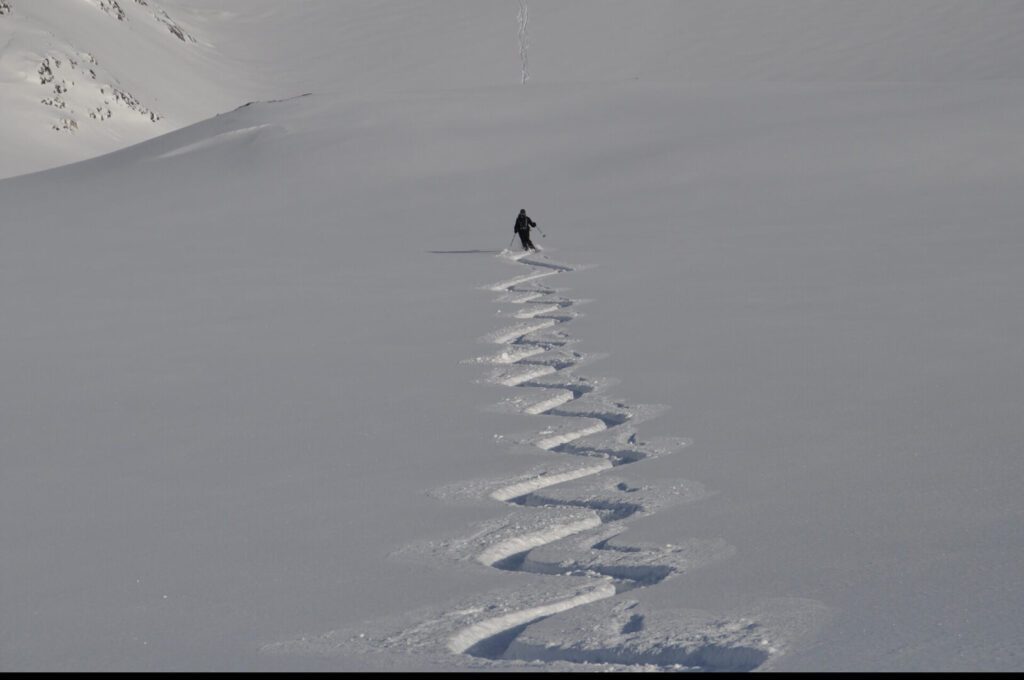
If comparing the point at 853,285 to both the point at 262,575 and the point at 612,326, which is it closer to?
the point at 612,326

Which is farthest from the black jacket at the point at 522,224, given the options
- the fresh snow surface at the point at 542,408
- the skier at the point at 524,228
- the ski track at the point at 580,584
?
the ski track at the point at 580,584

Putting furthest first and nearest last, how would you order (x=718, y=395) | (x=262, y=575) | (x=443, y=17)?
(x=443, y=17) → (x=718, y=395) → (x=262, y=575)

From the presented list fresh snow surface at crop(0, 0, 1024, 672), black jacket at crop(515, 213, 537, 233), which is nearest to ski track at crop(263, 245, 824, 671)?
fresh snow surface at crop(0, 0, 1024, 672)

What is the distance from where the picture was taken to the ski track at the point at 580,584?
303cm

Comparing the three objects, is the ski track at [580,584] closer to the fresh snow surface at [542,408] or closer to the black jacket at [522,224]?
the fresh snow surface at [542,408]

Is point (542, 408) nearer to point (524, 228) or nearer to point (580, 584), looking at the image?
point (580, 584)

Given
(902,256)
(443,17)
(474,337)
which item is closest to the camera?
(474,337)

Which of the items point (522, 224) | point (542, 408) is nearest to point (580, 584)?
point (542, 408)

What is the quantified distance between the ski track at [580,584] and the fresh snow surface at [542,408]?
13 mm

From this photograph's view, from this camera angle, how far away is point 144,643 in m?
3.14

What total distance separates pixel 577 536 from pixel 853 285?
20.3ft

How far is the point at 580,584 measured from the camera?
3496 mm

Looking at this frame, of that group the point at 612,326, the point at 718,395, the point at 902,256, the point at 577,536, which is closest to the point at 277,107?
the point at 902,256

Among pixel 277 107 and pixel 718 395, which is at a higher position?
pixel 277 107
